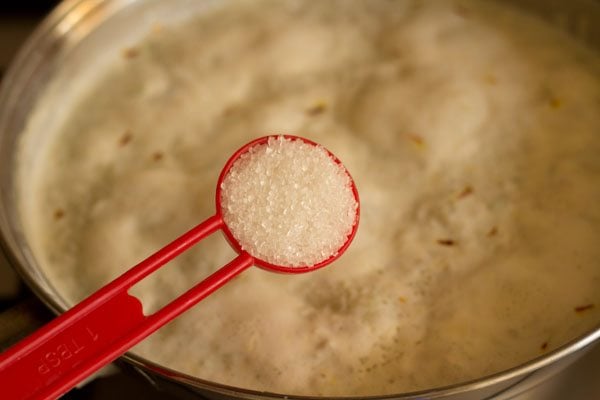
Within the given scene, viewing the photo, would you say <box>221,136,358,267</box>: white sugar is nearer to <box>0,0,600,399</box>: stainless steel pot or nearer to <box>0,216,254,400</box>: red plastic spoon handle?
<box>0,216,254,400</box>: red plastic spoon handle

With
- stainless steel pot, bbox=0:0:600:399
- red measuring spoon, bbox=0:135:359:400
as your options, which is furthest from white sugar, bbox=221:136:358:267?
stainless steel pot, bbox=0:0:600:399

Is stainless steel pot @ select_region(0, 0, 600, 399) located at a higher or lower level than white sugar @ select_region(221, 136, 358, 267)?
higher

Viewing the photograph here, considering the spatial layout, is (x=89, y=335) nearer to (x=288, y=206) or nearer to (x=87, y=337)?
(x=87, y=337)

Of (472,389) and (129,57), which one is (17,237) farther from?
(472,389)

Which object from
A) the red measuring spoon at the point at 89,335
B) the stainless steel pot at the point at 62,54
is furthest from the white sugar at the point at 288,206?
the stainless steel pot at the point at 62,54

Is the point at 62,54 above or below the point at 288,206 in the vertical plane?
above

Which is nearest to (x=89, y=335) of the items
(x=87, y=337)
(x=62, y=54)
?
(x=87, y=337)

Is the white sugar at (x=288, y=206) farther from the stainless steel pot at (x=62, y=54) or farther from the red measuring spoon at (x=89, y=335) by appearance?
the stainless steel pot at (x=62, y=54)
